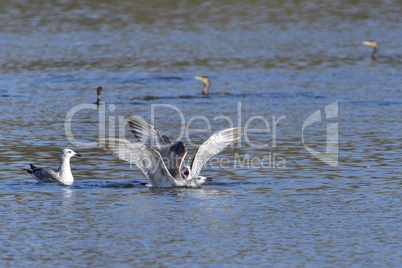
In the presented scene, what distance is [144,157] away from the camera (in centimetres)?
1448

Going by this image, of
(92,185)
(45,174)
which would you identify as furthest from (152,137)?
(45,174)

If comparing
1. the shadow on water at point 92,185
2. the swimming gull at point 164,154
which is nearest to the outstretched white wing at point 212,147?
the swimming gull at point 164,154

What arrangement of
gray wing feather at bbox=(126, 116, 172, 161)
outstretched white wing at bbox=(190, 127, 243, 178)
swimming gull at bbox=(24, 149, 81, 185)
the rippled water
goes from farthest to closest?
gray wing feather at bbox=(126, 116, 172, 161), outstretched white wing at bbox=(190, 127, 243, 178), swimming gull at bbox=(24, 149, 81, 185), the rippled water

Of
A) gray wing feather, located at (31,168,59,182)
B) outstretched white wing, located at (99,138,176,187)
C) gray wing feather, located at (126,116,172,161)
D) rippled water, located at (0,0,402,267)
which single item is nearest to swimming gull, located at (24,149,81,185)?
gray wing feather, located at (31,168,59,182)

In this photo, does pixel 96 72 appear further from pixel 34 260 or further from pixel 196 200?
pixel 34 260

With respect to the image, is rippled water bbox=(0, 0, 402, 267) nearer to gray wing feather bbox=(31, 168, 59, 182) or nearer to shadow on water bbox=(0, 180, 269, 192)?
shadow on water bbox=(0, 180, 269, 192)

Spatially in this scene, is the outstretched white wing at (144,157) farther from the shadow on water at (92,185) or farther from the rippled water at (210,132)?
the rippled water at (210,132)

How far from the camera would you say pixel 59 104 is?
943 inches

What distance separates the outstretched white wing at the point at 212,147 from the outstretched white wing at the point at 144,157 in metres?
0.66

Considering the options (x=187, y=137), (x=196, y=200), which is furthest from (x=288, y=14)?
(x=196, y=200)

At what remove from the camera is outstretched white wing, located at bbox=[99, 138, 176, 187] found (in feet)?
46.4

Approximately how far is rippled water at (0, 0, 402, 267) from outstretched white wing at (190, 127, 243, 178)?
1.72ft

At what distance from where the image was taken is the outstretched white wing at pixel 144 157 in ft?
46.4

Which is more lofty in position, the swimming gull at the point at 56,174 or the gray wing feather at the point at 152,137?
the gray wing feather at the point at 152,137
